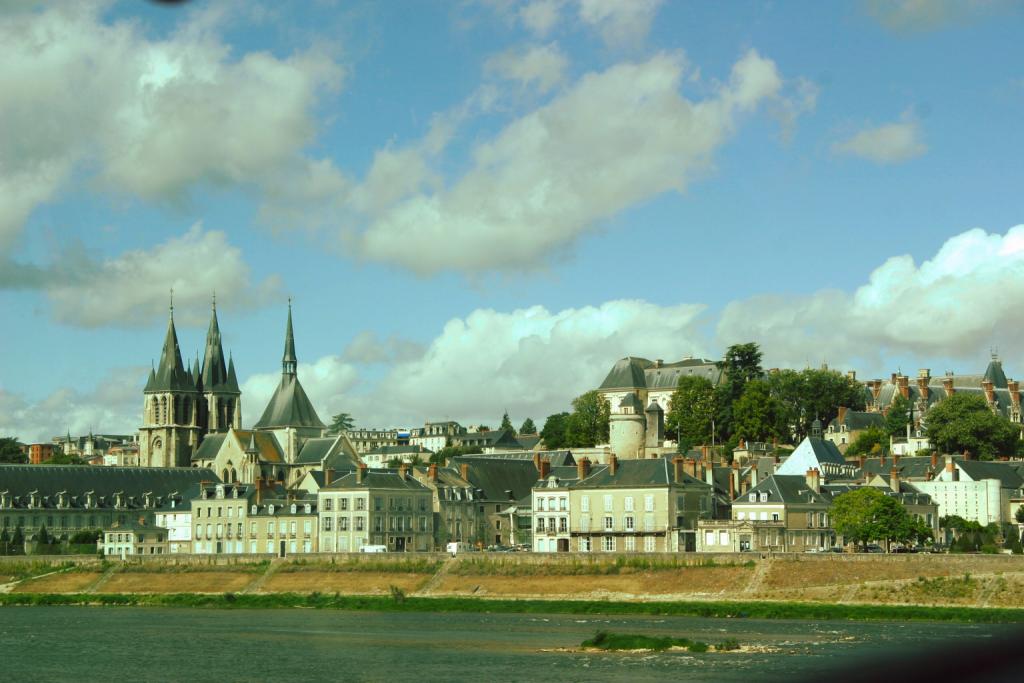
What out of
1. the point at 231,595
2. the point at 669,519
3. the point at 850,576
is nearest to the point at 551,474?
the point at 669,519

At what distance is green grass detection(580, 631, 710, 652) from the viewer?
135 feet

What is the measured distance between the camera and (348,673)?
36844mm

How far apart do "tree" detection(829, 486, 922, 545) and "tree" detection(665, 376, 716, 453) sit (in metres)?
44.5

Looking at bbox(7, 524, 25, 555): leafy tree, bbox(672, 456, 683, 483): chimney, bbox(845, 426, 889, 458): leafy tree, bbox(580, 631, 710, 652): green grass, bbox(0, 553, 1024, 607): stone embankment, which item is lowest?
bbox(580, 631, 710, 652): green grass

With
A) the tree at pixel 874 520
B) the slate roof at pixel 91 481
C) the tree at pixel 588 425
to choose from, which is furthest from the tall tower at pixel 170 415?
the tree at pixel 874 520

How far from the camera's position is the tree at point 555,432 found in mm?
129250

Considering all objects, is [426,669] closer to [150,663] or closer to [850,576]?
[150,663]

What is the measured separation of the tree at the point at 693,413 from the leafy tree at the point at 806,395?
5.36m

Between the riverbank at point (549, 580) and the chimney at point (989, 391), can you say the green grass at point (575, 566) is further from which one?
the chimney at point (989, 391)

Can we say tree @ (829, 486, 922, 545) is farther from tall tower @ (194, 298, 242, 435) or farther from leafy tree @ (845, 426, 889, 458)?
tall tower @ (194, 298, 242, 435)

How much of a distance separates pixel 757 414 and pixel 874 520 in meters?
45.3

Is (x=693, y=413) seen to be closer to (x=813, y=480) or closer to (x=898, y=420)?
(x=898, y=420)

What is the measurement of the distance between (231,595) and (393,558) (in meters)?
8.17

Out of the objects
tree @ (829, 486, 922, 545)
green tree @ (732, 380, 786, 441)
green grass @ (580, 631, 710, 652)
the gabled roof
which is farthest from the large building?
green grass @ (580, 631, 710, 652)
